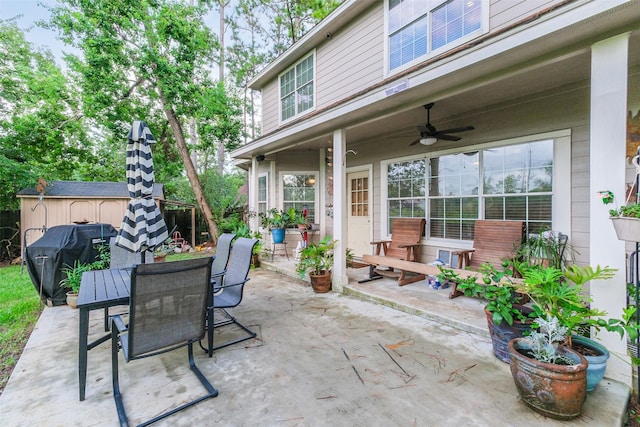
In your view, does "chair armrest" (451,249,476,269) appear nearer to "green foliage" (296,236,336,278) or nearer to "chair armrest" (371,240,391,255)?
"chair armrest" (371,240,391,255)

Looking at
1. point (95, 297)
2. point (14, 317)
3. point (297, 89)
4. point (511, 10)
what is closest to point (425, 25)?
point (511, 10)

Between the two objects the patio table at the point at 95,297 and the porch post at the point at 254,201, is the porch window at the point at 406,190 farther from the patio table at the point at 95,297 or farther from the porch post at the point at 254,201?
the patio table at the point at 95,297

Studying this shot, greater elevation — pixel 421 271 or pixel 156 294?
pixel 156 294

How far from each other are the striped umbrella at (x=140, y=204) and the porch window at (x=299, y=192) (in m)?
4.41

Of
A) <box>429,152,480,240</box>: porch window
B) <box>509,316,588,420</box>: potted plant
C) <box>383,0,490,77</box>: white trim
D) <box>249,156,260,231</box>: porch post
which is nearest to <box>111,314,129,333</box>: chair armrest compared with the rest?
<box>509,316,588,420</box>: potted plant

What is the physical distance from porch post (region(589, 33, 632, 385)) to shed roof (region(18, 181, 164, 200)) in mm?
9719

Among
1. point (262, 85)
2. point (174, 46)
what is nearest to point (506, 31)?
point (262, 85)

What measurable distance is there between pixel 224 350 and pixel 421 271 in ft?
8.69

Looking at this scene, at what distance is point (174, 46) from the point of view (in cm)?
948

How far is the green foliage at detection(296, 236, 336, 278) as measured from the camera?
4520mm

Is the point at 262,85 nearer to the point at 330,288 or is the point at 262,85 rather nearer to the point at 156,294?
the point at 330,288

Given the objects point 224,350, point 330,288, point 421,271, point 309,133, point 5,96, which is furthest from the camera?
point 5,96

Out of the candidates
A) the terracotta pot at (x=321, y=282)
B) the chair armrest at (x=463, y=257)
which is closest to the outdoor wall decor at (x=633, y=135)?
the chair armrest at (x=463, y=257)

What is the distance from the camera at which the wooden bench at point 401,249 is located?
4488 mm
